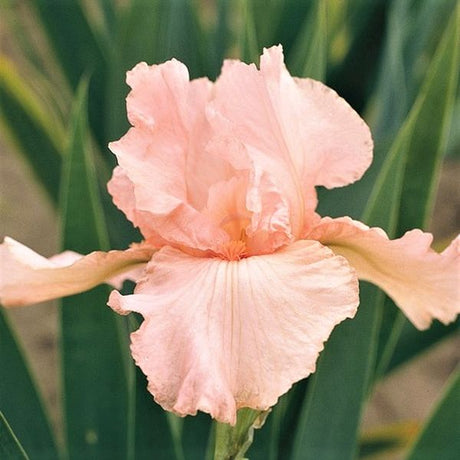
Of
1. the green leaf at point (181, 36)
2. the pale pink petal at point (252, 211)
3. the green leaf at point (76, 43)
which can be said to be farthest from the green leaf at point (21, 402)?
the green leaf at point (76, 43)

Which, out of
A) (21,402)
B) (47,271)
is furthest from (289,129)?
(21,402)

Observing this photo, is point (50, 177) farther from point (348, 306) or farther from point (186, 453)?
point (348, 306)

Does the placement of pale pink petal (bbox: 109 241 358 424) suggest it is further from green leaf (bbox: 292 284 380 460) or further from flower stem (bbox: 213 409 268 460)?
green leaf (bbox: 292 284 380 460)

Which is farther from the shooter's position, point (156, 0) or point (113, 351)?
point (156, 0)

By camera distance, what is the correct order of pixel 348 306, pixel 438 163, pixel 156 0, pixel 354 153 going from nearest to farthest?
1. pixel 348 306
2. pixel 354 153
3. pixel 438 163
4. pixel 156 0

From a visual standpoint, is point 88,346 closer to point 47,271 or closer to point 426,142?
point 47,271

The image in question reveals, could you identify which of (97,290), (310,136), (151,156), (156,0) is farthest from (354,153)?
(156,0)
